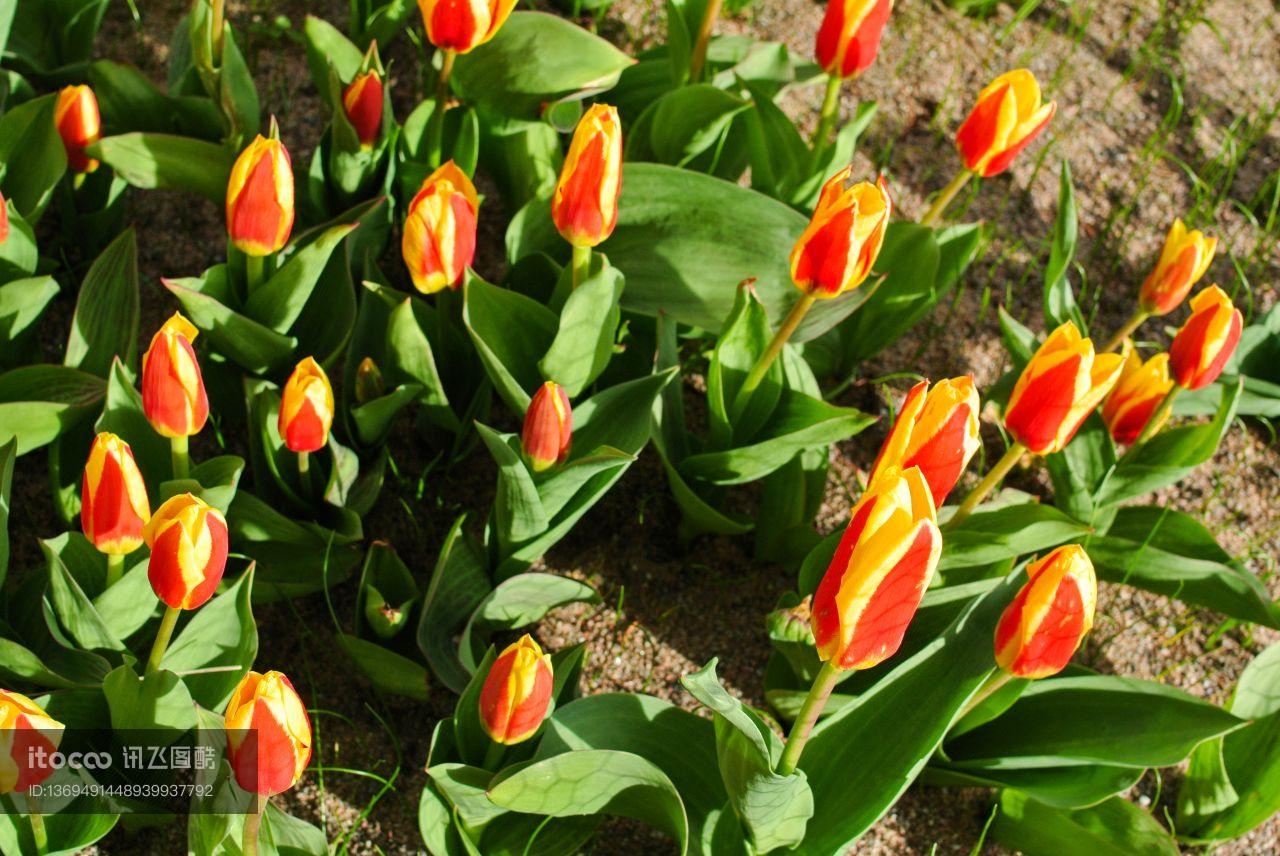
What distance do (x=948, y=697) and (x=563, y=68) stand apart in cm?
117

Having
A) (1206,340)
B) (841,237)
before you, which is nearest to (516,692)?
(841,237)

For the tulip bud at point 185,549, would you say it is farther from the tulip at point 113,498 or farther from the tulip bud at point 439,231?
the tulip bud at point 439,231

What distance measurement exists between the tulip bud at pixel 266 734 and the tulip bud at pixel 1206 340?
1250 mm

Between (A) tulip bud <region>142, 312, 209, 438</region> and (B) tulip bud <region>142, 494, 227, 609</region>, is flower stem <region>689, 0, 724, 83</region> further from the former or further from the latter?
(B) tulip bud <region>142, 494, 227, 609</region>

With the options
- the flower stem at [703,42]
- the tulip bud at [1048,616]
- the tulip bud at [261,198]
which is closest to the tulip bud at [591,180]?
the tulip bud at [261,198]

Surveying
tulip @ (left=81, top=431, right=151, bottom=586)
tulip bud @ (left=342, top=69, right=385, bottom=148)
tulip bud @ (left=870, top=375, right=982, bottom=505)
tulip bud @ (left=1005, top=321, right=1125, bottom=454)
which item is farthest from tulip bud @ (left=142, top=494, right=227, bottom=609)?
tulip bud @ (left=1005, top=321, right=1125, bottom=454)

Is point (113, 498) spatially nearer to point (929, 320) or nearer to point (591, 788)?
point (591, 788)

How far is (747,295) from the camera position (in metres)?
1.82

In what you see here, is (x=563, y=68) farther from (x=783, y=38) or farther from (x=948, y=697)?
(x=948, y=697)

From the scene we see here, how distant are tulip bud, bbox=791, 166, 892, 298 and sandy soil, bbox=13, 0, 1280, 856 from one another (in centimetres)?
60

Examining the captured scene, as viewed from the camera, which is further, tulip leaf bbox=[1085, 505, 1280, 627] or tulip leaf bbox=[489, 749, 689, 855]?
tulip leaf bbox=[1085, 505, 1280, 627]

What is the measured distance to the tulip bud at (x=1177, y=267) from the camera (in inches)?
76.0

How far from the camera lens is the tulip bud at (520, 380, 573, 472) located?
162 centimetres

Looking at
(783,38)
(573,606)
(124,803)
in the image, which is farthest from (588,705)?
(783,38)
